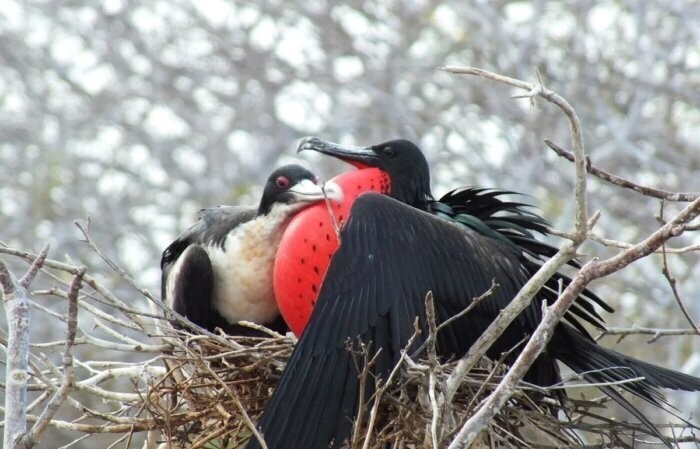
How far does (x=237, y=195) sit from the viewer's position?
365 inches

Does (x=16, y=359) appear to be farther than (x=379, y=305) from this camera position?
No

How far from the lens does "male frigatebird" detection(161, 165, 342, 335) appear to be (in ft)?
13.6

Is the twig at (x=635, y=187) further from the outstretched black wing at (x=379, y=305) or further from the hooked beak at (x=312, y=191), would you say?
the hooked beak at (x=312, y=191)

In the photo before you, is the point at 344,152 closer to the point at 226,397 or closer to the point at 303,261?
the point at 303,261

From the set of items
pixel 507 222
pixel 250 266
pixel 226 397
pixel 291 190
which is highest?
pixel 507 222

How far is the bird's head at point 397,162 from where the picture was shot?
4.19 meters

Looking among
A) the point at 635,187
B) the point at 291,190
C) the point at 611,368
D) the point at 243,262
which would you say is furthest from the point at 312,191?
the point at 635,187

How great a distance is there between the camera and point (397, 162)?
4.22m

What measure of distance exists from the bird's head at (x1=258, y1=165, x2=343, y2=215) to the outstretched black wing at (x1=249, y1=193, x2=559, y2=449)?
1.72 feet

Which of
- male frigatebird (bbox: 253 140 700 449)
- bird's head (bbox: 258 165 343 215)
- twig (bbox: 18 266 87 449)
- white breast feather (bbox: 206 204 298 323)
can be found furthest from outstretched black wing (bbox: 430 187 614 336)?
twig (bbox: 18 266 87 449)

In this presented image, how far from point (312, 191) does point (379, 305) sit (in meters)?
0.77

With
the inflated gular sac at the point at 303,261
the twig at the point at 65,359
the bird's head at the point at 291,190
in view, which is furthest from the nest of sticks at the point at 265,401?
the twig at the point at 65,359

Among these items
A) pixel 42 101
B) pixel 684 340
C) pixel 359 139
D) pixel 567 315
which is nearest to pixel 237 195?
pixel 359 139

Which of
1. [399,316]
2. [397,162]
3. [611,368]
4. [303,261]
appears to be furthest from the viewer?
[397,162]
